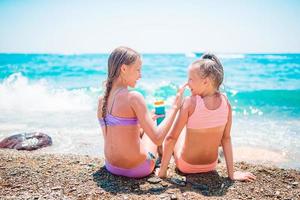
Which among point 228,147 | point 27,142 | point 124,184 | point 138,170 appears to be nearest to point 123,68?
point 138,170

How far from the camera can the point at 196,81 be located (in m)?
3.77

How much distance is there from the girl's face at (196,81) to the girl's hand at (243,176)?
4.05 ft

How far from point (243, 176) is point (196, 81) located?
1.41 m

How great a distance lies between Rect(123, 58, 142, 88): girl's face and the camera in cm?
376

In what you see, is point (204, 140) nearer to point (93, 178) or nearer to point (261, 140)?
point (93, 178)

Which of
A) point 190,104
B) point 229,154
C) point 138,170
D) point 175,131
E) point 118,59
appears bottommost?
point 138,170

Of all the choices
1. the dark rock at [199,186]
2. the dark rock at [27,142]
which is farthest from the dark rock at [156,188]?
the dark rock at [27,142]

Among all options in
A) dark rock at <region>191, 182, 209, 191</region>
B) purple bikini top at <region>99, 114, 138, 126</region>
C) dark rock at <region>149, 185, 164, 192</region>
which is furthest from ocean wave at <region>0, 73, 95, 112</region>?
dark rock at <region>191, 182, 209, 191</region>

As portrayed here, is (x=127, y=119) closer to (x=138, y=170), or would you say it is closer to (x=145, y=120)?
(x=145, y=120)

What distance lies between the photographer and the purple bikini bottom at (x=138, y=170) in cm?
405

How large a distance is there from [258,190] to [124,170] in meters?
1.61

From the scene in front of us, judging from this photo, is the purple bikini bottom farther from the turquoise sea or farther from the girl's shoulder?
the turquoise sea

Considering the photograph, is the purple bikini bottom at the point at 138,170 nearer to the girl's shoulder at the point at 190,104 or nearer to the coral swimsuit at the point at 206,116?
the coral swimsuit at the point at 206,116

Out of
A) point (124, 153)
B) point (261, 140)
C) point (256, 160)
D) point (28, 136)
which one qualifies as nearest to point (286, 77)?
point (261, 140)
